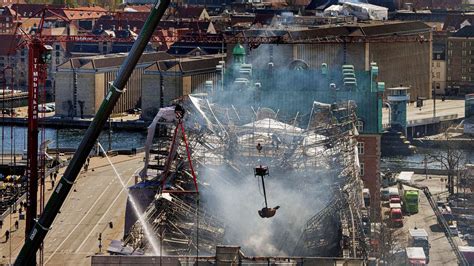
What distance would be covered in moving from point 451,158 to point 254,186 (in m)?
16.0

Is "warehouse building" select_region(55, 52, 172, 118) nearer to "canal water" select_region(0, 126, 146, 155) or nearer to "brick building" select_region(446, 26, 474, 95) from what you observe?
"canal water" select_region(0, 126, 146, 155)

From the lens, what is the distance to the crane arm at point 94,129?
61.3ft

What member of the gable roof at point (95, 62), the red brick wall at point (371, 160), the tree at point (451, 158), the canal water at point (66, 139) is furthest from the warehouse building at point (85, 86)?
the red brick wall at point (371, 160)

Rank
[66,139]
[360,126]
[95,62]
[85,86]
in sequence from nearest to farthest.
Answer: [360,126], [66,139], [85,86], [95,62]

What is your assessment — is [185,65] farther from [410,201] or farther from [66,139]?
[410,201]

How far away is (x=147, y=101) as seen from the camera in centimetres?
6450

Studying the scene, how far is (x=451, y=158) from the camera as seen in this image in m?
43.4

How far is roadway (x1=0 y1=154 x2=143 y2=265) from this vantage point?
31.0m

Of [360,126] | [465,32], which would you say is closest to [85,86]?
[465,32]

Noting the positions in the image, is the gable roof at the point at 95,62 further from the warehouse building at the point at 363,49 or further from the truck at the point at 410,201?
the truck at the point at 410,201

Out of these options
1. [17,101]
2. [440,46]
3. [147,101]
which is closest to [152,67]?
[147,101]

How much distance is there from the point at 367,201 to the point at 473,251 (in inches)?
172

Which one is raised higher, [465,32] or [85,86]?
[465,32]

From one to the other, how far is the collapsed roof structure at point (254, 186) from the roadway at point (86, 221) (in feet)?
4.50
